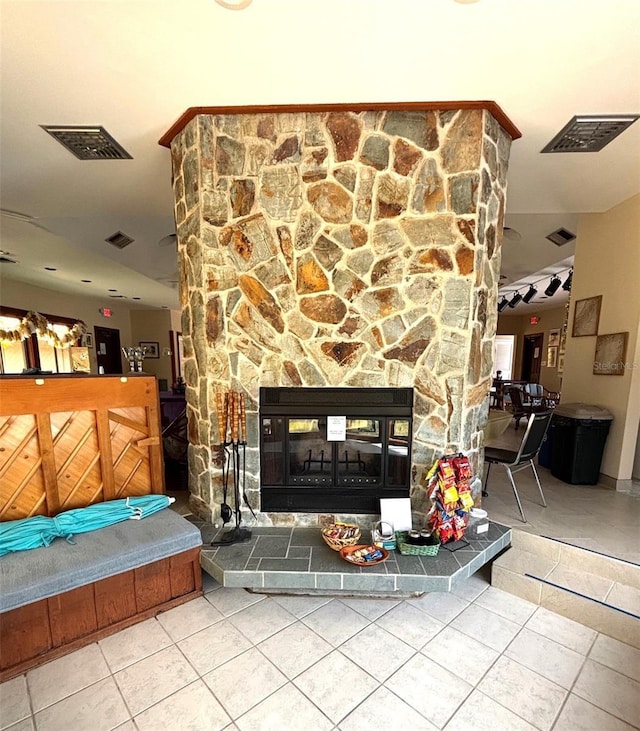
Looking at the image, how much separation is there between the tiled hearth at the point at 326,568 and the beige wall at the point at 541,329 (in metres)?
7.45

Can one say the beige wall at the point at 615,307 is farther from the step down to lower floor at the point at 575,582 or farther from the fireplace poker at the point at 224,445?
the fireplace poker at the point at 224,445

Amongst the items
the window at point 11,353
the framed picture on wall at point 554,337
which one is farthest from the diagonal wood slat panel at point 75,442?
the framed picture on wall at point 554,337

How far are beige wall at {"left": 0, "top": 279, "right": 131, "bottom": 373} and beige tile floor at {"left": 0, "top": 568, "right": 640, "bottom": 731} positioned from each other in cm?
700

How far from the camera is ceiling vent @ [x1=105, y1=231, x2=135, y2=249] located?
433 centimetres

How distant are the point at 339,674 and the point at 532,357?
1045 centimetres

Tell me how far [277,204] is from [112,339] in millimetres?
8638

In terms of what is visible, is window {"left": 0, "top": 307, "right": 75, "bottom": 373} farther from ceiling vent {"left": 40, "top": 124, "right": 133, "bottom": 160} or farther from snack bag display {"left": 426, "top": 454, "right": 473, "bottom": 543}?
snack bag display {"left": 426, "top": 454, "right": 473, "bottom": 543}

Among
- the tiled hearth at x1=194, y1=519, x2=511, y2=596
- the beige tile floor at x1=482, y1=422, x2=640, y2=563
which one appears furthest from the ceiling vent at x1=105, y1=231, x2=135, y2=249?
the beige tile floor at x1=482, y1=422, x2=640, y2=563


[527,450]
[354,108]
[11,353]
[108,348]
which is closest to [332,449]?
[527,450]

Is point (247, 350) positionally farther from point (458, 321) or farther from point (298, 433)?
point (458, 321)

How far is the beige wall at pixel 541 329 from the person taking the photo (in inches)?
347

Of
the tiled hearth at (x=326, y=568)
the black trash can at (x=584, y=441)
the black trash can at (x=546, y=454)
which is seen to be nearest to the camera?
the tiled hearth at (x=326, y=568)

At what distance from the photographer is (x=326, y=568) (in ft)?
6.49

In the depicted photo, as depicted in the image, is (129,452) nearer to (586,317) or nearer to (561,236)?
(586,317)
